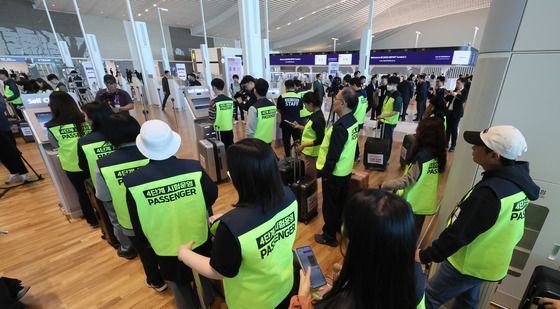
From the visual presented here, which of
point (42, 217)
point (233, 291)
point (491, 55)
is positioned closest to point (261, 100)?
point (491, 55)

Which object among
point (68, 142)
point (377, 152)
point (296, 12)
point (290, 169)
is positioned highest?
point (296, 12)

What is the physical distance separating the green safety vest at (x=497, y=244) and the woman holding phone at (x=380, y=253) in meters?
0.85

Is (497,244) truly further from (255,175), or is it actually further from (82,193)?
(82,193)

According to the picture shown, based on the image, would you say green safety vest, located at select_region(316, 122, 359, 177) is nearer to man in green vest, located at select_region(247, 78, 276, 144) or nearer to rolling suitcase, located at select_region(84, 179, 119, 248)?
man in green vest, located at select_region(247, 78, 276, 144)

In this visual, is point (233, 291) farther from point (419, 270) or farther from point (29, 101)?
point (29, 101)

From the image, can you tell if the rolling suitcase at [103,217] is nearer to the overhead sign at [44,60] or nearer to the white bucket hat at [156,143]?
the white bucket hat at [156,143]

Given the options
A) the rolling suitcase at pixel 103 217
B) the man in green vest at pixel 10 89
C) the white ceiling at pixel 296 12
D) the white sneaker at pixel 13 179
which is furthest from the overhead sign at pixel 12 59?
the rolling suitcase at pixel 103 217

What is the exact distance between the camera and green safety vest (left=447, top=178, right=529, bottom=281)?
3.99 feet

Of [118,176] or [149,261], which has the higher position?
[118,176]

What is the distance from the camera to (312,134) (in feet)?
9.77

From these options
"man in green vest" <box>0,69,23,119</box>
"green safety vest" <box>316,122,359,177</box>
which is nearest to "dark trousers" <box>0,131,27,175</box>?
"man in green vest" <box>0,69,23,119</box>

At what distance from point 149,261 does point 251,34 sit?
449 cm

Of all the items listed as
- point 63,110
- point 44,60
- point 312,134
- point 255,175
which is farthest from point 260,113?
point 44,60

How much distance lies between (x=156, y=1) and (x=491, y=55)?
1850 centimetres
